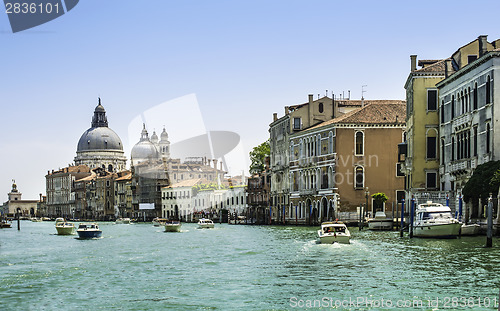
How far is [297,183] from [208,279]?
148ft

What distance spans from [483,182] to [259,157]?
5333cm

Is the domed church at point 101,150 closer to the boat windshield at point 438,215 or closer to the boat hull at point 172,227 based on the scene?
the boat hull at point 172,227

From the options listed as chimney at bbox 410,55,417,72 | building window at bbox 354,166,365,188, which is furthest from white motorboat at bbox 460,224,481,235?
building window at bbox 354,166,365,188

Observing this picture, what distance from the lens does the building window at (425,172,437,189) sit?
41.1 meters

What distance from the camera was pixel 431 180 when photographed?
4109cm

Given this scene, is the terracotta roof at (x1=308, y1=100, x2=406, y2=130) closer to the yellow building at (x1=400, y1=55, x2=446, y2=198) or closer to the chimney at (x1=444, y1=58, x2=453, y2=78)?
the yellow building at (x1=400, y1=55, x2=446, y2=198)

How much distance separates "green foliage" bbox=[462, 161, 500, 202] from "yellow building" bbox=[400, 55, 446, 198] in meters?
8.75

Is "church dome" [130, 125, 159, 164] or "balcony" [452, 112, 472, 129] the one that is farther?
"church dome" [130, 125, 159, 164]

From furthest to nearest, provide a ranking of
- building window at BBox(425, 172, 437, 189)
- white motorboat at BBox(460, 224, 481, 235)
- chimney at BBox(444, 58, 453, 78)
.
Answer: chimney at BBox(444, 58, 453, 78)
building window at BBox(425, 172, 437, 189)
white motorboat at BBox(460, 224, 481, 235)

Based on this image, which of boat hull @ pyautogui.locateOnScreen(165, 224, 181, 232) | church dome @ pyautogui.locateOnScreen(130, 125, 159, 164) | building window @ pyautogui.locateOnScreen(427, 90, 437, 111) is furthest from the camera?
church dome @ pyautogui.locateOnScreen(130, 125, 159, 164)

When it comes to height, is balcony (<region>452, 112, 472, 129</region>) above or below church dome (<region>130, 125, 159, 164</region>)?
below

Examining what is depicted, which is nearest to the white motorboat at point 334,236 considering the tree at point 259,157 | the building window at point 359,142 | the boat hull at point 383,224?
the boat hull at point 383,224

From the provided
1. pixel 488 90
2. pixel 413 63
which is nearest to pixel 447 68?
pixel 413 63

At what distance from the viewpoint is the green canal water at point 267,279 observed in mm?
15688
